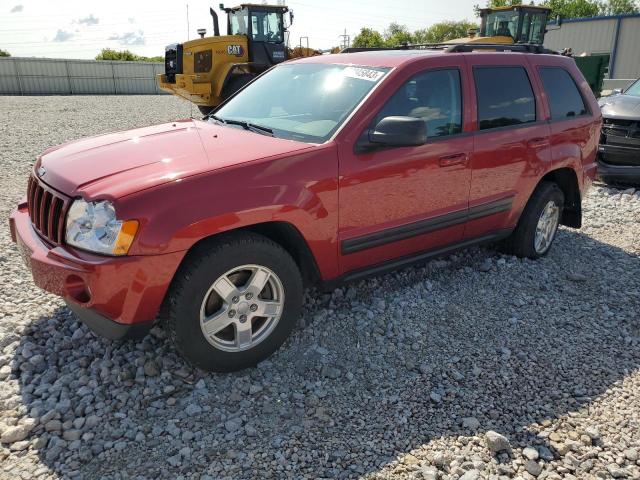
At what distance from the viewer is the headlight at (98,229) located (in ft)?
8.48

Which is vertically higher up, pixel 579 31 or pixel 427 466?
pixel 579 31

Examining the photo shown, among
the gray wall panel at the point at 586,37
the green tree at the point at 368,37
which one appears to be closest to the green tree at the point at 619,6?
the green tree at the point at 368,37

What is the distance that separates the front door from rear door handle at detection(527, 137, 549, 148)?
793mm

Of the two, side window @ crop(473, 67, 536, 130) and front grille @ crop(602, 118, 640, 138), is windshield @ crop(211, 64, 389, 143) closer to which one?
side window @ crop(473, 67, 536, 130)

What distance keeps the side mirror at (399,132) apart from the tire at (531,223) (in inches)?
76.3

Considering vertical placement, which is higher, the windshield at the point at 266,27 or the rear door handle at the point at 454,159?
the windshield at the point at 266,27

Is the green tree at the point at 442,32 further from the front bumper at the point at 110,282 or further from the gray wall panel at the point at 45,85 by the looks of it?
the front bumper at the point at 110,282

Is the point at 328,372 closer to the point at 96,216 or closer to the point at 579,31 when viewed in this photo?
the point at 96,216

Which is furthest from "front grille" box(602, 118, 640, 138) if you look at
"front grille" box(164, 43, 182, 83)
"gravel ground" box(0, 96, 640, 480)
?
"front grille" box(164, 43, 182, 83)

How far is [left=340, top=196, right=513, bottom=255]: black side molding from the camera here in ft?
11.3

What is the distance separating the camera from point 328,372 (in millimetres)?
3154

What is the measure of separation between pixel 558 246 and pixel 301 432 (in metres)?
3.76

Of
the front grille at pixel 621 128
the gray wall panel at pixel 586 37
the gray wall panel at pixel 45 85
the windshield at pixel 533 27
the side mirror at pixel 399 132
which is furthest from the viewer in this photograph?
the gray wall panel at pixel 586 37

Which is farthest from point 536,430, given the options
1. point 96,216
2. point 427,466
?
point 96,216
